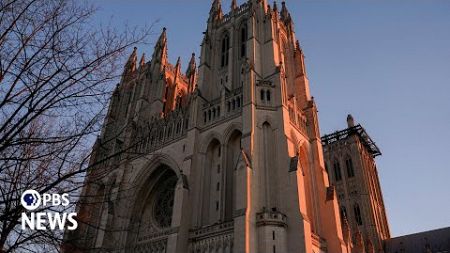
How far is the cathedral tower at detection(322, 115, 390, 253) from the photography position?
1811 inches

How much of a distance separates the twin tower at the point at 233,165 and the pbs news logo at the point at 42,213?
25.7 feet

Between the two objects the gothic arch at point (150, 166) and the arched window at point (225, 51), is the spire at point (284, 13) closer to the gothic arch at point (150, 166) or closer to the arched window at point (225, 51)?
the arched window at point (225, 51)

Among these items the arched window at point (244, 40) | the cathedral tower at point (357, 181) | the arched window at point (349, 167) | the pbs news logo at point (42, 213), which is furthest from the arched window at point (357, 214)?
the pbs news logo at point (42, 213)

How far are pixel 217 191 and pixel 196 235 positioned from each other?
346 centimetres

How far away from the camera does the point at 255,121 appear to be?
79.7 ft

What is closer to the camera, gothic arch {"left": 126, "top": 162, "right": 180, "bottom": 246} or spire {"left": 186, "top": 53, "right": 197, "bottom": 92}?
gothic arch {"left": 126, "top": 162, "right": 180, "bottom": 246}

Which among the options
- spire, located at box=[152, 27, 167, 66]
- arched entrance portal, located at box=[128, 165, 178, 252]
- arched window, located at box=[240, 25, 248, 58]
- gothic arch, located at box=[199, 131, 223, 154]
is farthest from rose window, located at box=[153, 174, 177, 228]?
spire, located at box=[152, 27, 167, 66]

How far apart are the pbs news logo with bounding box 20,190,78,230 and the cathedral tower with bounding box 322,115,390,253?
38.4m

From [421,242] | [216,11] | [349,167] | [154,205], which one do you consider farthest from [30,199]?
[349,167]

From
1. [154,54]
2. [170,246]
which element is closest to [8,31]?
[170,246]

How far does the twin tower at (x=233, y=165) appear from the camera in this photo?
68.4 feet

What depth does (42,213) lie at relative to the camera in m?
8.24

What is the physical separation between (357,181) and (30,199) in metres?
47.1

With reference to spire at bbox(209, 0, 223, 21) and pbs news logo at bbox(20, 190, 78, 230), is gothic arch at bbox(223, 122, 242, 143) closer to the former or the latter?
spire at bbox(209, 0, 223, 21)
